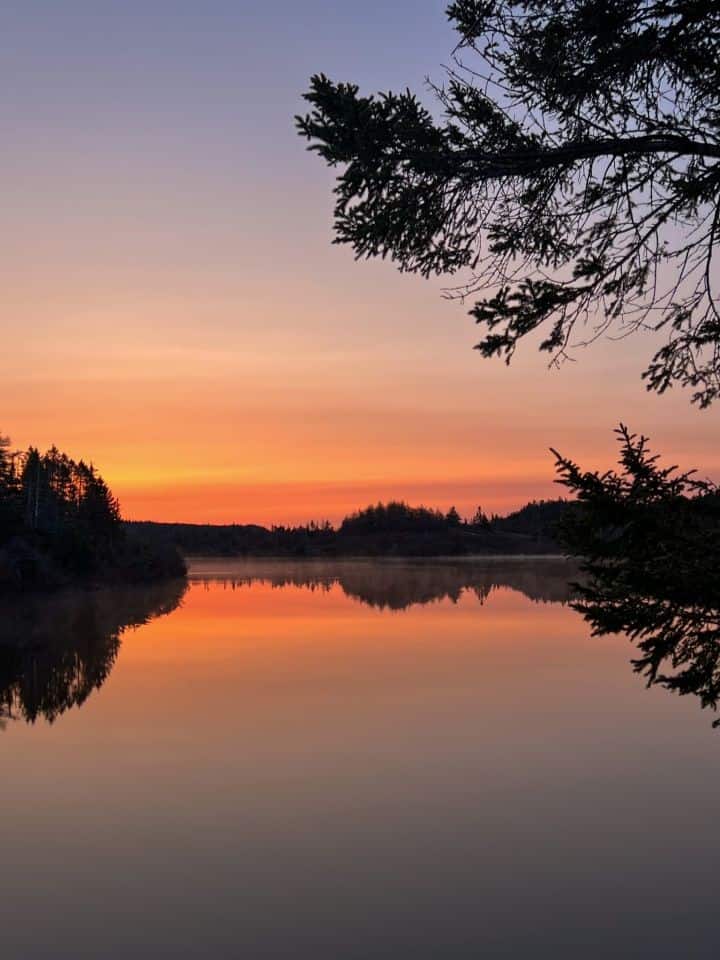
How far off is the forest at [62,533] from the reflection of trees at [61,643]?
2461mm

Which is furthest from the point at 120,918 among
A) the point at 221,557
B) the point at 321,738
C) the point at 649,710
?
the point at 221,557

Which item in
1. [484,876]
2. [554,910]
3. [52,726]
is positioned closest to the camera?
[554,910]

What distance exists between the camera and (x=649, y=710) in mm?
19750

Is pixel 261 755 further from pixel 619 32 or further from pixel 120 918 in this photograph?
pixel 619 32

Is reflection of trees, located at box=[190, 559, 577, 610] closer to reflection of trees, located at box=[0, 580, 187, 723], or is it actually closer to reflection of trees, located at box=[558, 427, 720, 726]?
reflection of trees, located at box=[0, 580, 187, 723]

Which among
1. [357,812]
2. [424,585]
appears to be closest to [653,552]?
[357,812]

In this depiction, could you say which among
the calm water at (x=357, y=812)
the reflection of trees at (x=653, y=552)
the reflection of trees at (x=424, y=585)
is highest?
the reflection of trees at (x=653, y=552)

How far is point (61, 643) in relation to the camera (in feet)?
112

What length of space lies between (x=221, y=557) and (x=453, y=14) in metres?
169

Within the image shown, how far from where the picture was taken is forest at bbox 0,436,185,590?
56.5 m

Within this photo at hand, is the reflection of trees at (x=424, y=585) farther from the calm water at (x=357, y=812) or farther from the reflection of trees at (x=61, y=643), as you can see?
the calm water at (x=357, y=812)

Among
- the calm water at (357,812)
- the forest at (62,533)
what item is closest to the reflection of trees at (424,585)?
the forest at (62,533)

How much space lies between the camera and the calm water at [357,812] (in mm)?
9359

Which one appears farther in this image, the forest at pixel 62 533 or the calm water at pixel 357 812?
the forest at pixel 62 533
